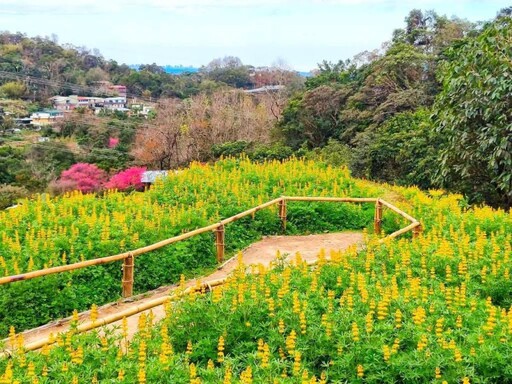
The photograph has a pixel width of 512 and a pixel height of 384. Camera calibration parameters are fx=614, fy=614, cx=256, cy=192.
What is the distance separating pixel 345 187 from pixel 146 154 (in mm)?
22089

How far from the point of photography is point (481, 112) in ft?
38.5

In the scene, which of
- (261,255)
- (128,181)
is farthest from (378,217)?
(128,181)

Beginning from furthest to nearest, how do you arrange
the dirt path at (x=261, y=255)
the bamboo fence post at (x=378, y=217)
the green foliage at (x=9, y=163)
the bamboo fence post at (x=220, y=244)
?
the green foliage at (x=9, y=163) → the bamboo fence post at (x=378, y=217) → the bamboo fence post at (x=220, y=244) → the dirt path at (x=261, y=255)

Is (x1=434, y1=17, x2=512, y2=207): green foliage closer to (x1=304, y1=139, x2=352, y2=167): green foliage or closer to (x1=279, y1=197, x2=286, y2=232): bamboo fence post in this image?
(x1=279, y1=197, x2=286, y2=232): bamboo fence post

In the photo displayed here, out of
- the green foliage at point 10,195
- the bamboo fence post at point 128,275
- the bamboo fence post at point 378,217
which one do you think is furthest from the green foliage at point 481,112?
Answer: the green foliage at point 10,195

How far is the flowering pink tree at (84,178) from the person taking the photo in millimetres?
30531

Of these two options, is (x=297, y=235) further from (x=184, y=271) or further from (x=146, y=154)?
(x=146, y=154)

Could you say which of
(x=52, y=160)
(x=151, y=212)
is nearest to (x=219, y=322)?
(x=151, y=212)

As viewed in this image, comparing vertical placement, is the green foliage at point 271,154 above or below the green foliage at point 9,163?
above

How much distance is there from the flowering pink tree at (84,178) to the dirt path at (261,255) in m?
21.2

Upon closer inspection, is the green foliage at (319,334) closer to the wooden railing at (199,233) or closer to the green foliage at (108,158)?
the wooden railing at (199,233)

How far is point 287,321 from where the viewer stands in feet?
16.8

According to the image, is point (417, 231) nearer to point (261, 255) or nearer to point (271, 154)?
point (261, 255)

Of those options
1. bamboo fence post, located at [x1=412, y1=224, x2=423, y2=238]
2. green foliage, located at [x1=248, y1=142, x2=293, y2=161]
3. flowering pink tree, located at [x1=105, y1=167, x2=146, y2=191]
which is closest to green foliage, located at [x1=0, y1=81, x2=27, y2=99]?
flowering pink tree, located at [x1=105, y1=167, x2=146, y2=191]
